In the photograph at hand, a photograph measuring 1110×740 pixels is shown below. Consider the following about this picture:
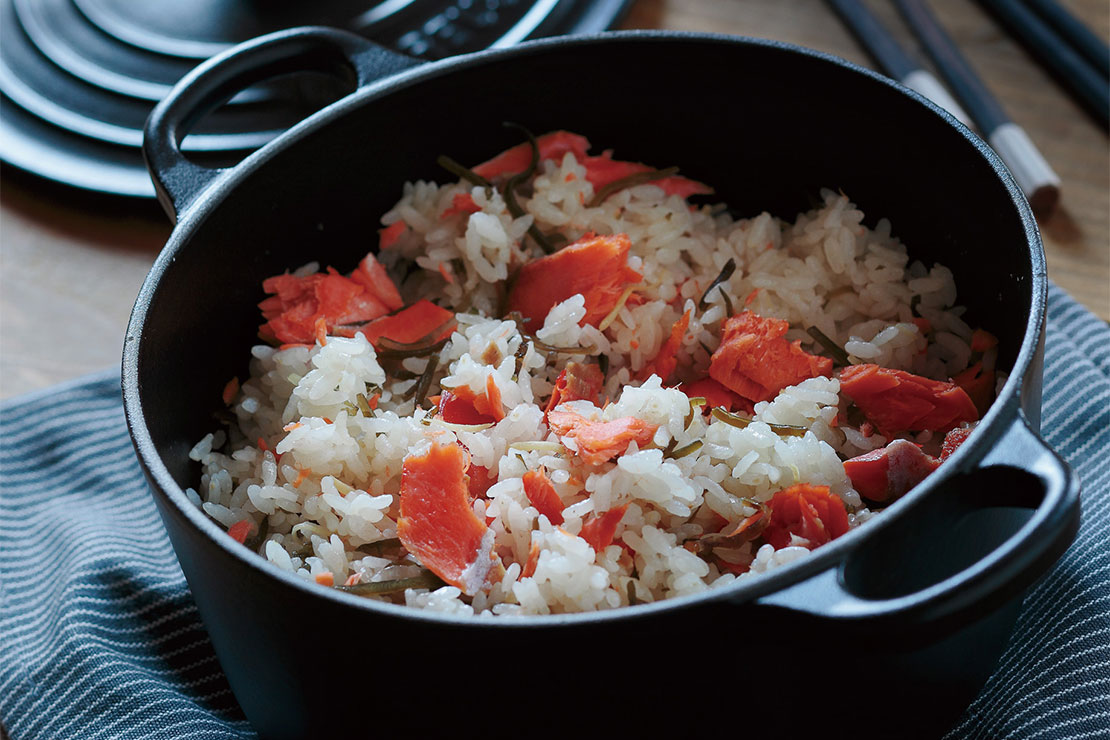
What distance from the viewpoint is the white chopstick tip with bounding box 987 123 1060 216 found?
5.59ft

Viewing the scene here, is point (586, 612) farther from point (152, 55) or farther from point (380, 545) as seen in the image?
point (152, 55)

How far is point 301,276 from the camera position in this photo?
1.40 m

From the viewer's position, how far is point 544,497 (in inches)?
42.6

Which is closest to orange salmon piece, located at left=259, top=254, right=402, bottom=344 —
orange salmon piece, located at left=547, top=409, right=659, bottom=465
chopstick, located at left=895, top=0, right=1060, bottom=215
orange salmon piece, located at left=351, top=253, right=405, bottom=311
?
orange salmon piece, located at left=351, top=253, right=405, bottom=311

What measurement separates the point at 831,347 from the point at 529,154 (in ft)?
1.53

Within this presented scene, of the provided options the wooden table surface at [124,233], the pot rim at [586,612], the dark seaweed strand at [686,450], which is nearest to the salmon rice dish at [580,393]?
the dark seaweed strand at [686,450]

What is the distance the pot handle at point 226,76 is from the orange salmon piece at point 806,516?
70 centimetres

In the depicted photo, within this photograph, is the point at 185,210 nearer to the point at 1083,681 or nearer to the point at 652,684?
the point at 652,684

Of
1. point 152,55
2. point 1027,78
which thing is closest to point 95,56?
point 152,55

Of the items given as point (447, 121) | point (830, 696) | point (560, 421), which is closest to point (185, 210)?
point (447, 121)

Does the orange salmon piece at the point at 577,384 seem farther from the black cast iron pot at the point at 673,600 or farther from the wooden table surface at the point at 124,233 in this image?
the wooden table surface at the point at 124,233

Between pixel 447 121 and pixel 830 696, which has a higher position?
pixel 447 121

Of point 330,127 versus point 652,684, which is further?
point 330,127

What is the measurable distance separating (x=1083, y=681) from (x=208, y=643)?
0.94m
